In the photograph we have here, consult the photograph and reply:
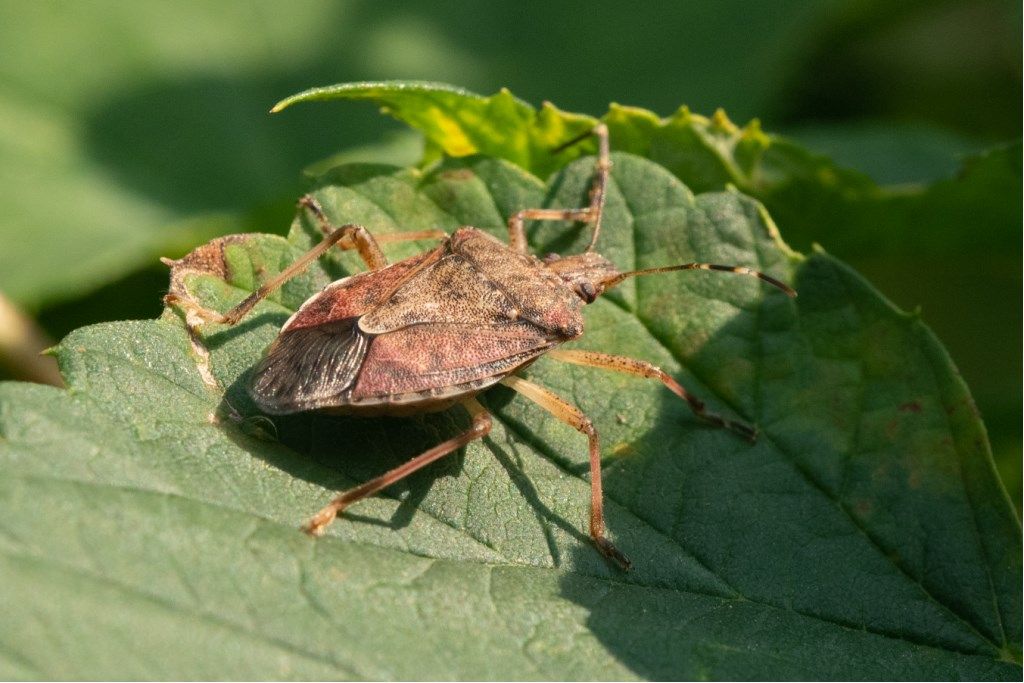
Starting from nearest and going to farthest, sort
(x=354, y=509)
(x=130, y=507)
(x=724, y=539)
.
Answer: (x=130, y=507) → (x=354, y=509) → (x=724, y=539)

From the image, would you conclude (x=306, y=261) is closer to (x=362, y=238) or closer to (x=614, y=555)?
(x=362, y=238)

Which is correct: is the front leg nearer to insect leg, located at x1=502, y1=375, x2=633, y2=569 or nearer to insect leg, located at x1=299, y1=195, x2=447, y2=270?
insect leg, located at x1=299, y1=195, x2=447, y2=270

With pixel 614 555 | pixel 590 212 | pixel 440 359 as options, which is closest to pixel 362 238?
pixel 440 359

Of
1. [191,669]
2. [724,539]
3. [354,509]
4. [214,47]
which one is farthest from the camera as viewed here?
[214,47]

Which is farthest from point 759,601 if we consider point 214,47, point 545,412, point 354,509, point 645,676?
point 214,47

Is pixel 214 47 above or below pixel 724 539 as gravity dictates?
above

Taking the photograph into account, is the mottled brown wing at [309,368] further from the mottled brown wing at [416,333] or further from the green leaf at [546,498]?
the green leaf at [546,498]

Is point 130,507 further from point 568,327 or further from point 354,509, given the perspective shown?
point 568,327

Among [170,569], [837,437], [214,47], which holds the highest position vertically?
[214,47]
